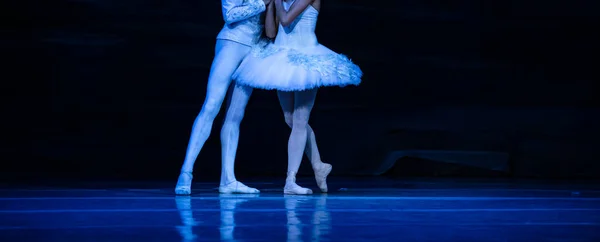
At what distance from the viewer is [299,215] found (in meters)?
2.84

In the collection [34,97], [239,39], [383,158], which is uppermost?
[239,39]

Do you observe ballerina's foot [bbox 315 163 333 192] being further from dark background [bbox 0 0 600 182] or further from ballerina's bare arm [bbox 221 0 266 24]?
dark background [bbox 0 0 600 182]

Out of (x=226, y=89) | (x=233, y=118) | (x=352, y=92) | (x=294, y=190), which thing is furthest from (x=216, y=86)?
(x=352, y=92)

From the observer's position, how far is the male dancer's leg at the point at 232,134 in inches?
156

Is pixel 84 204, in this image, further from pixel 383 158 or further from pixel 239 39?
pixel 383 158

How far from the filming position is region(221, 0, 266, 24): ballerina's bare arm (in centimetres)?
383

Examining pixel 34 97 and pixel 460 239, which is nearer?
pixel 460 239

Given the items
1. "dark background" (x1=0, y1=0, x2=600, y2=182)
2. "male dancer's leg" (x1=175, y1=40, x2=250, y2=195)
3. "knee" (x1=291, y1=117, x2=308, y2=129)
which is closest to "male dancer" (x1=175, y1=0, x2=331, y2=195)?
"male dancer's leg" (x1=175, y1=40, x2=250, y2=195)

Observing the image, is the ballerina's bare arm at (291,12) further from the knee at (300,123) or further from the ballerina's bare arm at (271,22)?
the knee at (300,123)

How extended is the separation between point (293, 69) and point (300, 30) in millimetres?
207

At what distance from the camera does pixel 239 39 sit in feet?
12.8

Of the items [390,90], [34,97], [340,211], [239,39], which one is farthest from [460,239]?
[34,97]

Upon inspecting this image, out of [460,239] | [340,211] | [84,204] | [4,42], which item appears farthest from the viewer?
[4,42]

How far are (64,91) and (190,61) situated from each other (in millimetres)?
782
